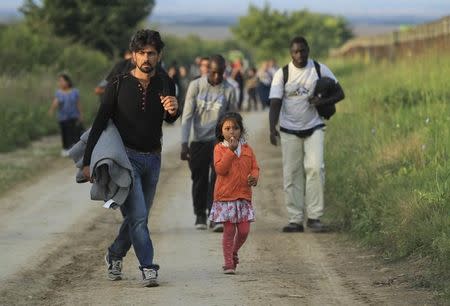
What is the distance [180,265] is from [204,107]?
2752mm

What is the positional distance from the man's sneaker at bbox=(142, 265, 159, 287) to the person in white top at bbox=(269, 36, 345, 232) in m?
3.29

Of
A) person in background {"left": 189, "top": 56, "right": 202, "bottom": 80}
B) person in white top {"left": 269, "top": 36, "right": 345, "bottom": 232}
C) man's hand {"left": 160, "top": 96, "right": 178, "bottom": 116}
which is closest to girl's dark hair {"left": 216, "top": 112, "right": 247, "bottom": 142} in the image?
man's hand {"left": 160, "top": 96, "right": 178, "bottom": 116}

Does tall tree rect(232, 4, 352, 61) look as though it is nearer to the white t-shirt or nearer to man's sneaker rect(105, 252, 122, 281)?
the white t-shirt

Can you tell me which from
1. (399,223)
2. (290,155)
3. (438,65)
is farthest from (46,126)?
(399,223)

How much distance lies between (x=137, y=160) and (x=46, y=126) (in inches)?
712

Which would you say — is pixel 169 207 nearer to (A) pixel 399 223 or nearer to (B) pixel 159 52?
(A) pixel 399 223

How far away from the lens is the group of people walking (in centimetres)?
Result: 911

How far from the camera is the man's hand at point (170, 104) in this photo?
29.5ft

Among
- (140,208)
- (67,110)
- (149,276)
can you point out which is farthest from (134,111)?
(67,110)

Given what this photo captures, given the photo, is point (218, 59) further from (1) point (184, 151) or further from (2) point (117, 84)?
(2) point (117, 84)

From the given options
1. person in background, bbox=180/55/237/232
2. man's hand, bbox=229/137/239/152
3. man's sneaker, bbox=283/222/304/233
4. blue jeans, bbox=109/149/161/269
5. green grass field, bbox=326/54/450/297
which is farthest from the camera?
person in background, bbox=180/55/237/232

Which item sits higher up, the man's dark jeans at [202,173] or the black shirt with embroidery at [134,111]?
the black shirt with embroidery at [134,111]

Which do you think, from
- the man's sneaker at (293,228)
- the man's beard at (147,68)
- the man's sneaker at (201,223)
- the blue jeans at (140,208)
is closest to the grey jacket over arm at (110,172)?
the blue jeans at (140,208)

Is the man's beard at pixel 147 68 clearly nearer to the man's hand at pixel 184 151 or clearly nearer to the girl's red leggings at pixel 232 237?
the girl's red leggings at pixel 232 237
